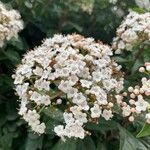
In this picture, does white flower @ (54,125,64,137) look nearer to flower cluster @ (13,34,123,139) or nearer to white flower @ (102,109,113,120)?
flower cluster @ (13,34,123,139)

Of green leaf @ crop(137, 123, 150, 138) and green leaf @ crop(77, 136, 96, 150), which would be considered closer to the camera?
green leaf @ crop(137, 123, 150, 138)

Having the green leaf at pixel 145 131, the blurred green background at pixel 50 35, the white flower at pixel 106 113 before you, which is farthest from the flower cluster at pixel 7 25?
the green leaf at pixel 145 131

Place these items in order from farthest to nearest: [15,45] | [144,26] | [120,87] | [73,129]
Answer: [15,45] → [144,26] → [120,87] → [73,129]

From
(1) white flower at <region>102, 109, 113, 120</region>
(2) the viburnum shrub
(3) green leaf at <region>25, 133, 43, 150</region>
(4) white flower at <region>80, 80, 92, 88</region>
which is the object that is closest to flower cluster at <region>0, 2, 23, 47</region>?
(2) the viburnum shrub

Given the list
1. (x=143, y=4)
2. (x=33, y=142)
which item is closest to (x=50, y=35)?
(x=143, y=4)

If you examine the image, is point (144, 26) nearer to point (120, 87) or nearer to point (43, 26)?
point (120, 87)

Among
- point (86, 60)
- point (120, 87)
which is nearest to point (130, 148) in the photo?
point (120, 87)

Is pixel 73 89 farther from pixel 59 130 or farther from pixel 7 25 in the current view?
pixel 7 25
